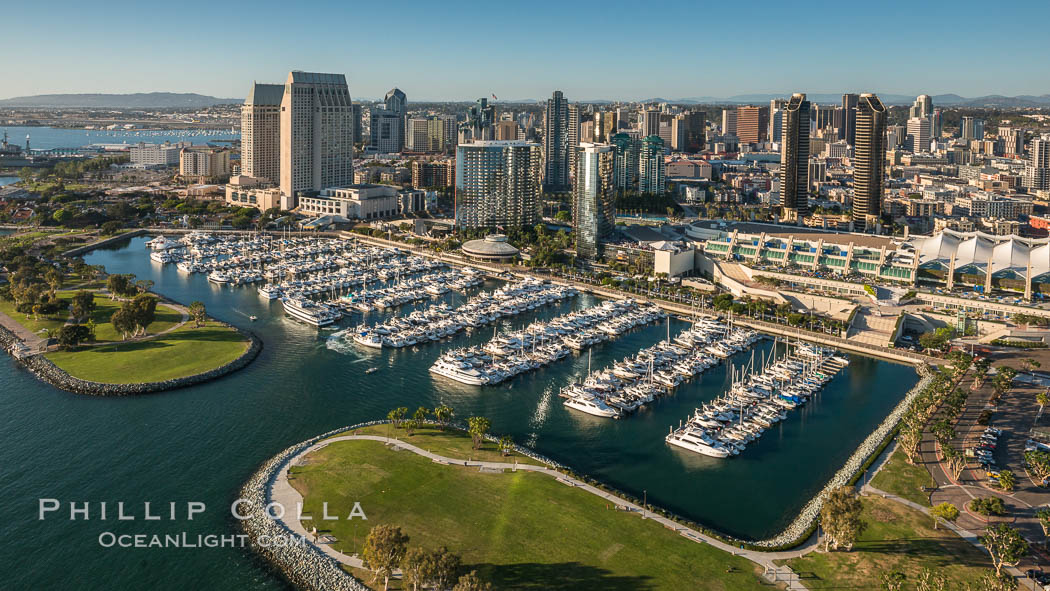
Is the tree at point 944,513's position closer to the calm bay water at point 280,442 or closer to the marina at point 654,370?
the calm bay water at point 280,442

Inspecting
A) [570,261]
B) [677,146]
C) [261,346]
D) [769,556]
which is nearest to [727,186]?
[677,146]

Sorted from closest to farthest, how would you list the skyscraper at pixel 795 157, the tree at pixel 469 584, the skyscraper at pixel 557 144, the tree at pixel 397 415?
1. the tree at pixel 469 584
2. the tree at pixel 397 415
3. the skyscraper at pixel 795 157
4. the skyscraper at pixel 557 144

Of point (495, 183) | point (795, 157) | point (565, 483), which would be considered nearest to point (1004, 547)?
point (565, 483)

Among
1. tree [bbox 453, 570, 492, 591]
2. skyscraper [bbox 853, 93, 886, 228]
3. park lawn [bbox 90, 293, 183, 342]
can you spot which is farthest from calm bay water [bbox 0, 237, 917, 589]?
skyscraper [bbox 853, 93, 886, 228]

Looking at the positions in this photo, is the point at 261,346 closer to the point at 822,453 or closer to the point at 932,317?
the point at 822,453

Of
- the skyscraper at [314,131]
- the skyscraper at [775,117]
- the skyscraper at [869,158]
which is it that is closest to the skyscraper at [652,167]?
the skyscraper at [869,158]

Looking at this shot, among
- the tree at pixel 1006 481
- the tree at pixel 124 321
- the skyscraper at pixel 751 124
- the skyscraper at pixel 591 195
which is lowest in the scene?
the tree at pixel 1006 481

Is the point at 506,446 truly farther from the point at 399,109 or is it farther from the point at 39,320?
the point at 399,109
